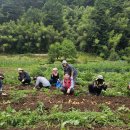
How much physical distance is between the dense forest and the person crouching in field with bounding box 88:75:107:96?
42749 mm

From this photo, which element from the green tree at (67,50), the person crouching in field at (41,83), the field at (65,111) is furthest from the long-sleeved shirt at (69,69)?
the green tree at (67,50)

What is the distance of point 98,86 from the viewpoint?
50.6 ft

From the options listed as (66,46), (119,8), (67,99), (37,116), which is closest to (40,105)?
(37,116)

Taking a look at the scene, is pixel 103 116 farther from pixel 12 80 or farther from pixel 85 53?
pixel 85 53

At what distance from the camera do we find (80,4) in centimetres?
9100

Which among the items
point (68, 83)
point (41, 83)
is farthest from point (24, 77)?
point (68, 83)

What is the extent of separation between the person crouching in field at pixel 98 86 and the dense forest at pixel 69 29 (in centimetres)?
4275

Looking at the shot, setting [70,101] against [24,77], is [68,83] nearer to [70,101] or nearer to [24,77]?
[70,101]

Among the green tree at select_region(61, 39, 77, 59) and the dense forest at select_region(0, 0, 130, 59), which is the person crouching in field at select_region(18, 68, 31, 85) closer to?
the green tree at select_region(61, 39, 77, 59)

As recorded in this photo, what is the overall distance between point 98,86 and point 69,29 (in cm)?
5491

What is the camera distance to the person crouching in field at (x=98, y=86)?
50.6ft

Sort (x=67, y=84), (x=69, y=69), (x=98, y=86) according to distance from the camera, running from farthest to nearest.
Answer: (x=69, y=69)
(x=67, y=84)
(x=98, y=86)

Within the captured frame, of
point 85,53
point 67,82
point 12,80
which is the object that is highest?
point 67,82

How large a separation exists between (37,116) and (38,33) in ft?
173
